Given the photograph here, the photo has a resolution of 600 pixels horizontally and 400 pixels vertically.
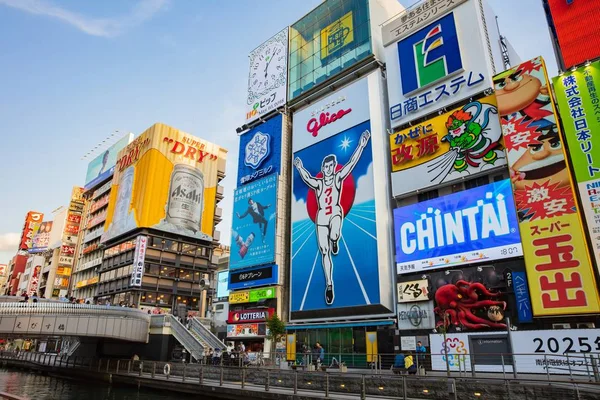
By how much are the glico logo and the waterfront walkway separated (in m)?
26.7

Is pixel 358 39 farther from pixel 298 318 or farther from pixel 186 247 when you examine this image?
pixel 186 247

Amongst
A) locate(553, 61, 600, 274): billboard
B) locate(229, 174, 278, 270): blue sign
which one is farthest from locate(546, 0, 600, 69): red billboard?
locate(229, 174, 278, 270): blue sign

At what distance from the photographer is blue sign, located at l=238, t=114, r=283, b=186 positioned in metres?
51.7

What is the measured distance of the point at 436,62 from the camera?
38.7 meters

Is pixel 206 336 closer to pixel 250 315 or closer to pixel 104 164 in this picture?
pixel 250 315

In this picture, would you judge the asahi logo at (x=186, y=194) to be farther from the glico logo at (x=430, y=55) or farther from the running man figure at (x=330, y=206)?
the glico logo at (x=430, y=55)

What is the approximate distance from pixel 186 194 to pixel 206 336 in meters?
41.8

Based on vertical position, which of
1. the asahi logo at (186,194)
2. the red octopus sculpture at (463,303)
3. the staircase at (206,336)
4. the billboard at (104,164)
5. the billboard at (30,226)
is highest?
the billboard at (104,164)

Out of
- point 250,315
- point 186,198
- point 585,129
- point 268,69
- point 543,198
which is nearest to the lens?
point 585,129

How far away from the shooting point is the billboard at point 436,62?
119 feet

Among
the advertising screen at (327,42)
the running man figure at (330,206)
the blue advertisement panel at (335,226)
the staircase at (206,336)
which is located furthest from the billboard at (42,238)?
the running man figure at (330,206)

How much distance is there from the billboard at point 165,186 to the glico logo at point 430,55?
4807 cm

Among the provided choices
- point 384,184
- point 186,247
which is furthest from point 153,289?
point 384,184

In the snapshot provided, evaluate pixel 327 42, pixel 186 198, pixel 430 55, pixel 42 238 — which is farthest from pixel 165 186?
pixel 42 238
